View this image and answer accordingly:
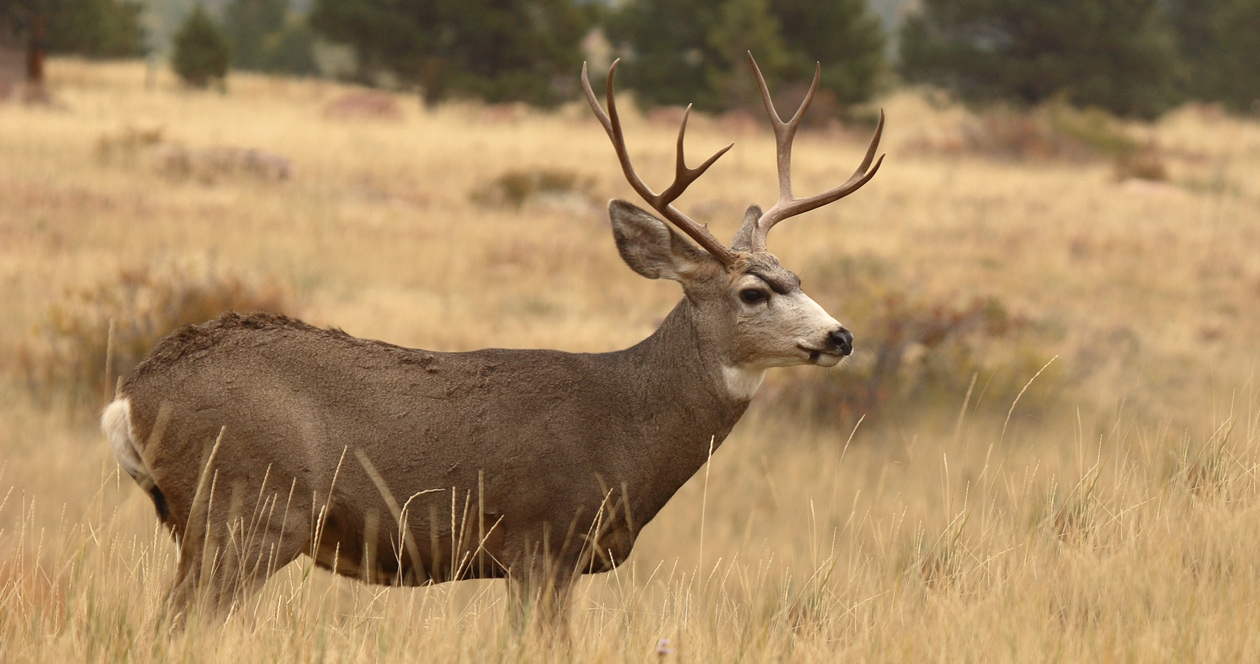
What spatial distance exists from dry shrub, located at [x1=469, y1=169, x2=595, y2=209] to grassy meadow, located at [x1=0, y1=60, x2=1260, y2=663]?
0.11 m

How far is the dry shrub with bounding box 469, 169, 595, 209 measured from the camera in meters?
17.7

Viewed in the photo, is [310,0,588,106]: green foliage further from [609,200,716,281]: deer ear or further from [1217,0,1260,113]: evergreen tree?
[609,200,716,281]: deer ear

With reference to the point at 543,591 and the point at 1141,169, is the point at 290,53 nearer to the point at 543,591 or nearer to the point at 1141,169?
the point at 1141,169

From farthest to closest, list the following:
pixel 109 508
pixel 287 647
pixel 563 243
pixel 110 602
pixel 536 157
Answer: pixel 536 157 → pixel 563 243 → pixel 109 508 → pixel 110 602 → pixel 287 647

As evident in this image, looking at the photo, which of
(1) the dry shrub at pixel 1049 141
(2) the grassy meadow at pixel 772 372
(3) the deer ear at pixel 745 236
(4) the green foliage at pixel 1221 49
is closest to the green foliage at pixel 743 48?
(2) the grassy meadow at pixel 772 372

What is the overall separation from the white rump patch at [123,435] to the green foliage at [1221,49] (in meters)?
39.0

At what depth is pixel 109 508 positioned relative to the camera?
6.42 m

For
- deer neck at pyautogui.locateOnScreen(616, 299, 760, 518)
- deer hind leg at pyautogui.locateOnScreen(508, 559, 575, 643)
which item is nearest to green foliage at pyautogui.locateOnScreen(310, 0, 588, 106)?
deer neck at pyautogui.locateOnScreen(616, 299, 760, 518)

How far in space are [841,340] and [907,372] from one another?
6182 millimetres

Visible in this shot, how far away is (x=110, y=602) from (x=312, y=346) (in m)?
0.99

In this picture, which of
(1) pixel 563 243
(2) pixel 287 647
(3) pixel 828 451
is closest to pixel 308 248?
(1) pixel 563 243

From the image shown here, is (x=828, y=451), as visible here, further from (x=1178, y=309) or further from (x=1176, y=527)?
(x=1178, y=309)

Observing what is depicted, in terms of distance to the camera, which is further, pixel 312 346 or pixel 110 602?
pixel 312 346

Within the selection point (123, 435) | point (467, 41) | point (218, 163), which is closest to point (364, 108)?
point (467, 41)
